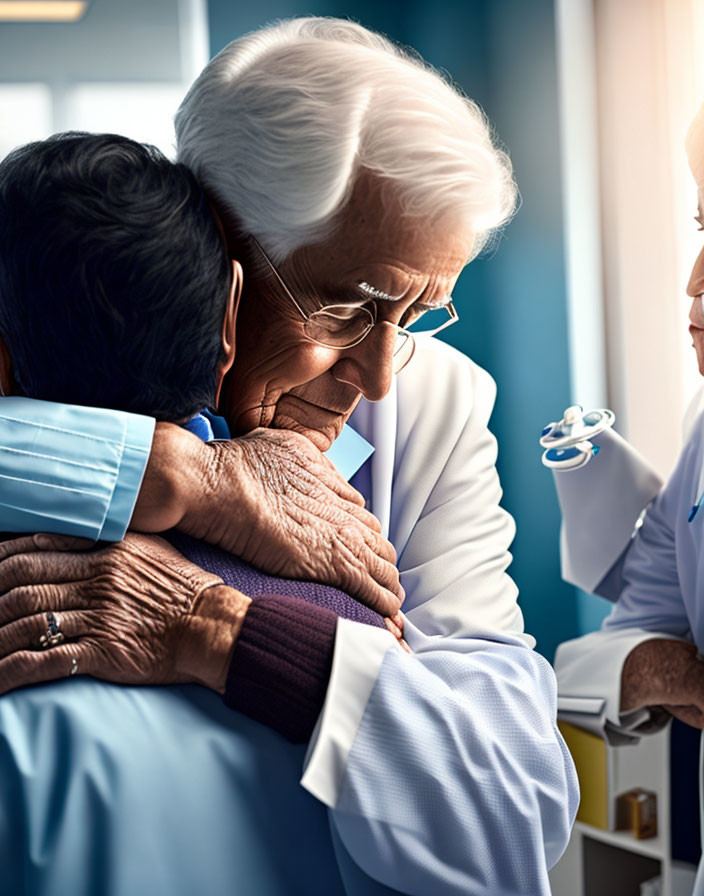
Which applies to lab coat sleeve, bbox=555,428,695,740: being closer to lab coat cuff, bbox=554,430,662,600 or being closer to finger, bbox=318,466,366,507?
lab coat cuff, bbox=554,430,662,600

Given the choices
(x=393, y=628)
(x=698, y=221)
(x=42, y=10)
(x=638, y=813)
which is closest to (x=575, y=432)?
(x=698, y=221)

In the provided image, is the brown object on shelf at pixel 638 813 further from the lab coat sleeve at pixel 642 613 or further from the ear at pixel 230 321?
the ear at pixel 230 321

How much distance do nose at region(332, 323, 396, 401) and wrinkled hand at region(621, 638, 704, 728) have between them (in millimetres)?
1074

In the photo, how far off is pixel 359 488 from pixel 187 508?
0.42 metres

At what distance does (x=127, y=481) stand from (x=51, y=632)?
17 centimetres

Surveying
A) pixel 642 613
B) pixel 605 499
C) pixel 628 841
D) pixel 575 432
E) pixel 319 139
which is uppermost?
pixel 319 139

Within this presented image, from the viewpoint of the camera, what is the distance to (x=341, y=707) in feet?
3.17

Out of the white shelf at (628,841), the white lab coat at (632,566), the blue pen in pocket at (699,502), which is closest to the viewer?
the blue pen in pocket at (699,502)

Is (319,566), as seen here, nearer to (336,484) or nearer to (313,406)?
(336,484)

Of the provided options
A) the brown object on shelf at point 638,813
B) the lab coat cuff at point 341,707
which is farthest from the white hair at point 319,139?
the brown object on shelf at point 638,813

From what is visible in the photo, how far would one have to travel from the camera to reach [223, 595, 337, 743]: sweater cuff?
0.96m

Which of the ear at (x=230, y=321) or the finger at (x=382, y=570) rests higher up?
the ear at (x=230, y=321)

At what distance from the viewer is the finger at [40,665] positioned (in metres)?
0.94

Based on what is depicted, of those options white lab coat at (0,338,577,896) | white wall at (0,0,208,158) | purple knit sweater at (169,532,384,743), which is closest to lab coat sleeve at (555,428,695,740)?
white lab coat at (0,338,577,896)
